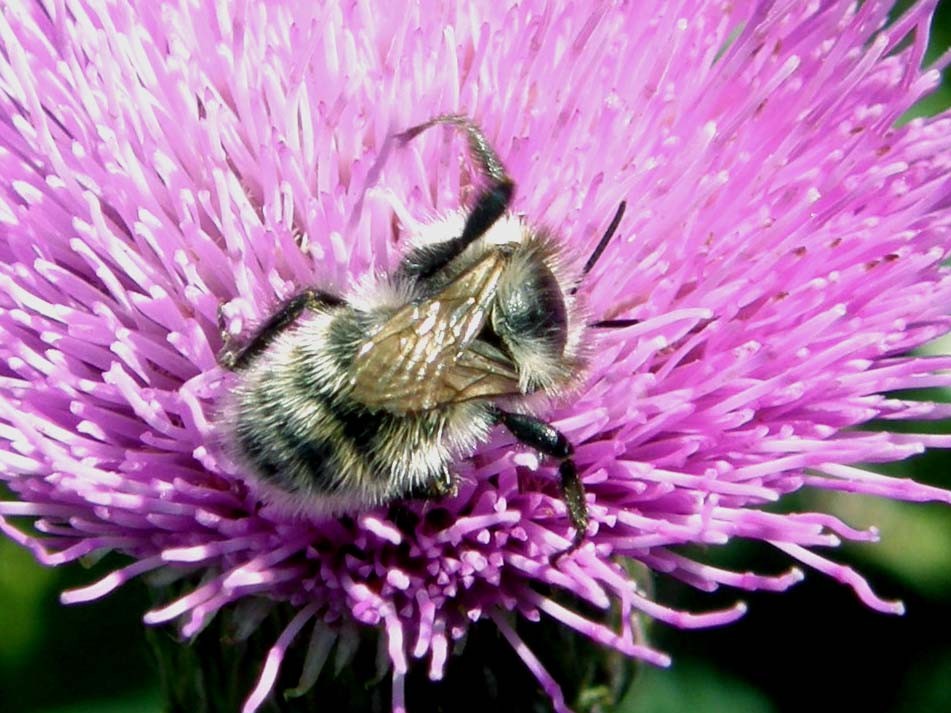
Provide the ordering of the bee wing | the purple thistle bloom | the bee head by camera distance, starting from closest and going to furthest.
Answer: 1. the bee wing
2. the bee head
3. the purple thistle bloom

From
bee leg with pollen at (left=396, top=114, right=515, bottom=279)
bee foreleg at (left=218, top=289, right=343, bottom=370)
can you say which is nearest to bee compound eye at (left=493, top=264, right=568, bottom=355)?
bee leg with pollen at (left=396, top=114, right=515, bottom=279)

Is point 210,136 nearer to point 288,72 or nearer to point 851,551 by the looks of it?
point 288,72

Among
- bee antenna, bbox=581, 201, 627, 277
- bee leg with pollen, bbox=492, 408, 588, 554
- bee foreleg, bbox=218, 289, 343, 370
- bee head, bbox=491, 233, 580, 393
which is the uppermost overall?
bee foreleg, bbox=218, 289, 343, 370

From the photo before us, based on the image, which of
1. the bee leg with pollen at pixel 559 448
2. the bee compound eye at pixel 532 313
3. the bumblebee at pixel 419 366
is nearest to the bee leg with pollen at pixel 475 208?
the bumblebee at pixel 419 366

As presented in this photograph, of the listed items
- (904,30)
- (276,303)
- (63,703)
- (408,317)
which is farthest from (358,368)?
(63,703)

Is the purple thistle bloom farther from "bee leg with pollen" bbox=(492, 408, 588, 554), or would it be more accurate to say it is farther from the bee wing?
the bee wing

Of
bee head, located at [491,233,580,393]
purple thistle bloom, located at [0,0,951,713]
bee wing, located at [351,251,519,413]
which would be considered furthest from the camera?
purple thistle bloom, located at [0,0,951,713]

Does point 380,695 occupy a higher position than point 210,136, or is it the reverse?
point 210,136

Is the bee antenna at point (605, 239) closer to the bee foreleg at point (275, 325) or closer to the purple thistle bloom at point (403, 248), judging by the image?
the purple thistle bloom at point (403, 248)
